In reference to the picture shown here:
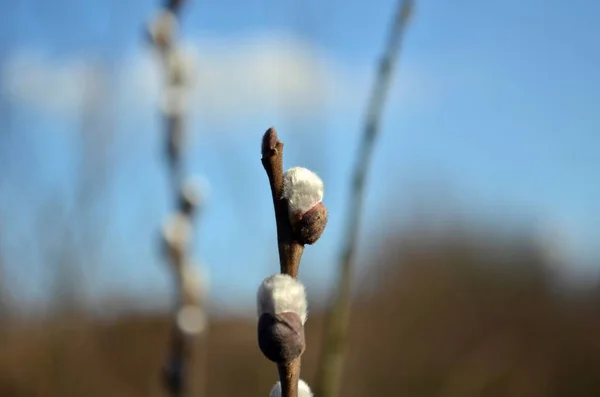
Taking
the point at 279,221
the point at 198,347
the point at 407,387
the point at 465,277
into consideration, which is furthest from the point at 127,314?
the point at 279,221

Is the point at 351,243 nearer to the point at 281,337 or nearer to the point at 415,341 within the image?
the point at 281,337

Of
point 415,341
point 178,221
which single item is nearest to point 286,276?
point 178,221

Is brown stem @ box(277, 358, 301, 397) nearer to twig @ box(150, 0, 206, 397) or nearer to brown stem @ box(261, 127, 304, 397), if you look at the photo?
brown stem @ box(261, 127, 304, 397)

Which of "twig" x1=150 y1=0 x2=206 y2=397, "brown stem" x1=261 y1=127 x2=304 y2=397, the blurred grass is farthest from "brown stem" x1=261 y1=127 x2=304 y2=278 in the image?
the blurred grass

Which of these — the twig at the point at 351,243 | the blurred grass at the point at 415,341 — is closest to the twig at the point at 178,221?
the twig at the point at 351,243

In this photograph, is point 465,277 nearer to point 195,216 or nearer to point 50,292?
point 50,292

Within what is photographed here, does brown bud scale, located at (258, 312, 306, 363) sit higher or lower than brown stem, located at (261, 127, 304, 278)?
lower

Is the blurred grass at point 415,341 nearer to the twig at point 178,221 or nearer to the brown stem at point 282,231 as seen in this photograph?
the twig at point 178,221
